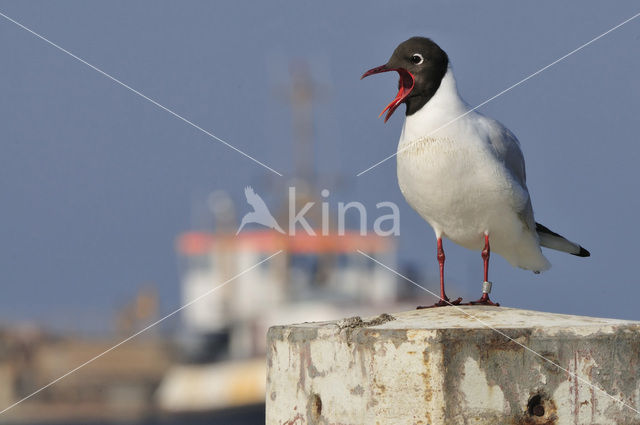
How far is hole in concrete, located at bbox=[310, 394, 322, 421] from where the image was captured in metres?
4.53

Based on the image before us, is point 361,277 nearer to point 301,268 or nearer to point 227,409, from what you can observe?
point 301,268

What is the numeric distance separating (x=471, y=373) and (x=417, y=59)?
93.0 inches

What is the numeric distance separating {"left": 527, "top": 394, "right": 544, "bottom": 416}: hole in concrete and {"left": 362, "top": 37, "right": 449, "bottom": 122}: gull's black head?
220 cm

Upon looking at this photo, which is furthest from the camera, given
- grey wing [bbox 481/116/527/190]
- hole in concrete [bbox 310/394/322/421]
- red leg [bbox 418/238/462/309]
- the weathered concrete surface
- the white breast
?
grey wing [bbox 481/116/527/190]

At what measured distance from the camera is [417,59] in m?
6.10

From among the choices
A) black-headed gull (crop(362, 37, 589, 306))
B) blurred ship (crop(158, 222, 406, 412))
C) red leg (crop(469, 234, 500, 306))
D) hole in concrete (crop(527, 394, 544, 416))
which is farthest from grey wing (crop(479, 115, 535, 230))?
blurred ship (crop(158, 222, 406, 412))

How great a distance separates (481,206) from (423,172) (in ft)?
1.28

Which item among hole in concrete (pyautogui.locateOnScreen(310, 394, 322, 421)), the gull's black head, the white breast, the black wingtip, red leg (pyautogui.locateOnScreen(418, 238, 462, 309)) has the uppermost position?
the gull's black head

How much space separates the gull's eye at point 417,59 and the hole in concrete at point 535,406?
237 centimetres

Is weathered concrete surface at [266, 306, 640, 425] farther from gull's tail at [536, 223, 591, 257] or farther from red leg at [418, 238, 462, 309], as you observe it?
gull's tail at [536, 223, 591, 257]

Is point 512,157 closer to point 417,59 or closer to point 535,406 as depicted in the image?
point 417,59

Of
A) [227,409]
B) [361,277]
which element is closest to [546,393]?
[227,409]

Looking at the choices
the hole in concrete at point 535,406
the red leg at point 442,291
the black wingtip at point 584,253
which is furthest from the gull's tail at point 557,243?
the hole in concrete at point 535,406

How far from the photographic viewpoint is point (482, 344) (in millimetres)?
4246
